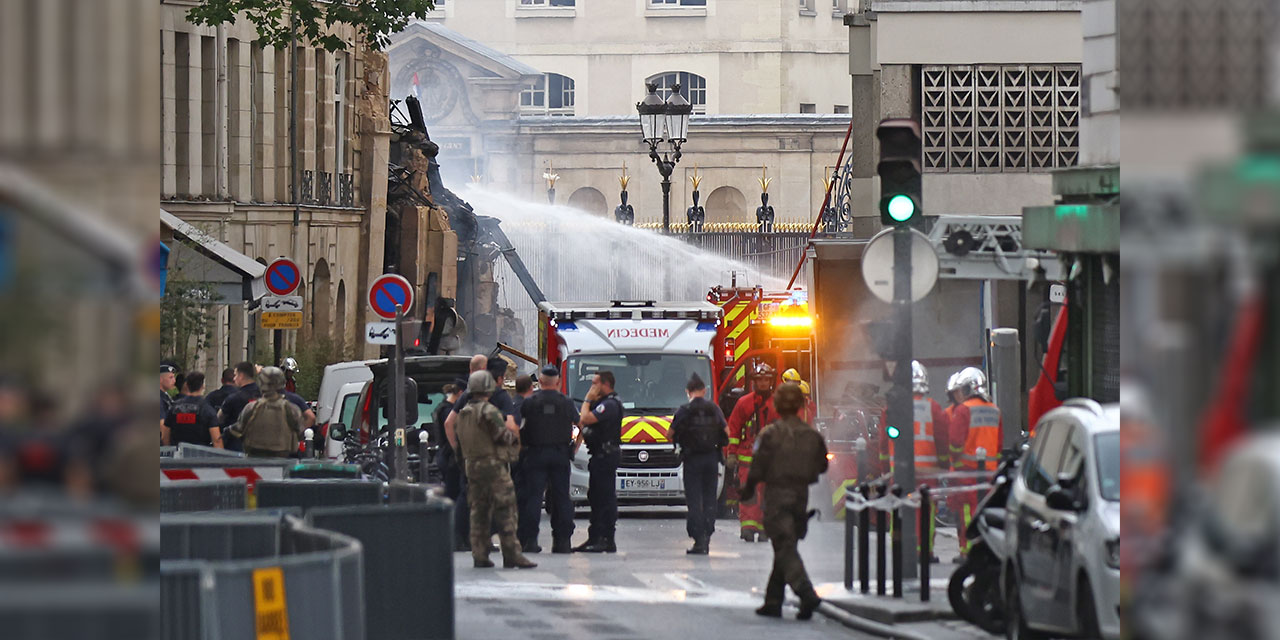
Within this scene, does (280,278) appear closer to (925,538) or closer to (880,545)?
(880,545)

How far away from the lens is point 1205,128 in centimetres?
107

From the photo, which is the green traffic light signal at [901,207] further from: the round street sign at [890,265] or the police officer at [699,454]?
the police officer at [699,454]

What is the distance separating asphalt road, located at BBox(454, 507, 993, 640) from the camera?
11.0 meters

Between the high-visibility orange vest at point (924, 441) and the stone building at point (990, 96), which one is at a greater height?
the stone building at point (990, 96)

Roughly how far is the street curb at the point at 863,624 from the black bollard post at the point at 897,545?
0.38m

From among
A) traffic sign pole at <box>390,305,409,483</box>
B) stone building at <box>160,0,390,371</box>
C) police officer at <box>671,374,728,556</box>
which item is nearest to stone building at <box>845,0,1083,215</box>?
police officer at <box>671,374,728,556</box>

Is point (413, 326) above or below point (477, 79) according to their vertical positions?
below

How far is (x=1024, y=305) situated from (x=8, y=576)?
8335mm

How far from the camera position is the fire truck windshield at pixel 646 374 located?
2028cm

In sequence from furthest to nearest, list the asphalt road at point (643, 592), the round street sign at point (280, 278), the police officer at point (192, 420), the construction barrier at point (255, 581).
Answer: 1. the round street sign at point (280, 278)
2. the police officer at point (192, 420)
3. the asphalt road at point (643, 592)
4. the construction barrier at point (255, 581)

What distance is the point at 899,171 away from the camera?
10797 mm

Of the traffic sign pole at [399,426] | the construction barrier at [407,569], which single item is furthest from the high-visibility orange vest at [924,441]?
the traffic sign pole at [399,426]

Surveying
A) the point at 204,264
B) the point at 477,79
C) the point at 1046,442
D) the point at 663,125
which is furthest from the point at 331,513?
the point at 477,79

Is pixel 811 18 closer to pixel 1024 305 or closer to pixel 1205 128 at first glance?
pixel 1024 305
